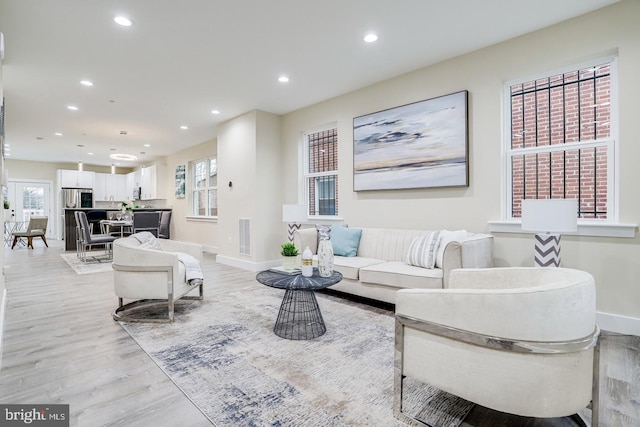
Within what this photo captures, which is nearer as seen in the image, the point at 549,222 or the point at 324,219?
the point at 549,222

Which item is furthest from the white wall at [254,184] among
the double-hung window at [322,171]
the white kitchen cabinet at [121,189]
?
the white kitchen cabinet at [121,189]

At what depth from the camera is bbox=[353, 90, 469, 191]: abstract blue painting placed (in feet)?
12.2

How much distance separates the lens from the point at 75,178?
10.9m

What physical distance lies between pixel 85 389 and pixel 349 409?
1.58 meters

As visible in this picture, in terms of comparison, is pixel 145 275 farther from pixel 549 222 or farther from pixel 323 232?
pixel 549 222

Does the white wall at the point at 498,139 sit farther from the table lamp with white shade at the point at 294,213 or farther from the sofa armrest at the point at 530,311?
the sofa armrest at the point at 530,311

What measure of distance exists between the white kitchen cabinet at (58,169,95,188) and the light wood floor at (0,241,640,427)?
8.35 metres

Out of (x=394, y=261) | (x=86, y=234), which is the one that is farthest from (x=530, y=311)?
(x=86, y=234)

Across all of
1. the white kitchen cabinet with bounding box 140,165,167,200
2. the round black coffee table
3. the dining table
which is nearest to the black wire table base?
the round black coffee table

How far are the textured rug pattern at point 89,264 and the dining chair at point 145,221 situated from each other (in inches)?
36.5

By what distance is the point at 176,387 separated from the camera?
6.40ft

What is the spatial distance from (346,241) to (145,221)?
5599 mm

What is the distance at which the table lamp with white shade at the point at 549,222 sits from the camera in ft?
8.43

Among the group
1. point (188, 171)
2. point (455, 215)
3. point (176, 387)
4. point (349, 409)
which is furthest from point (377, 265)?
point (188, 171)
